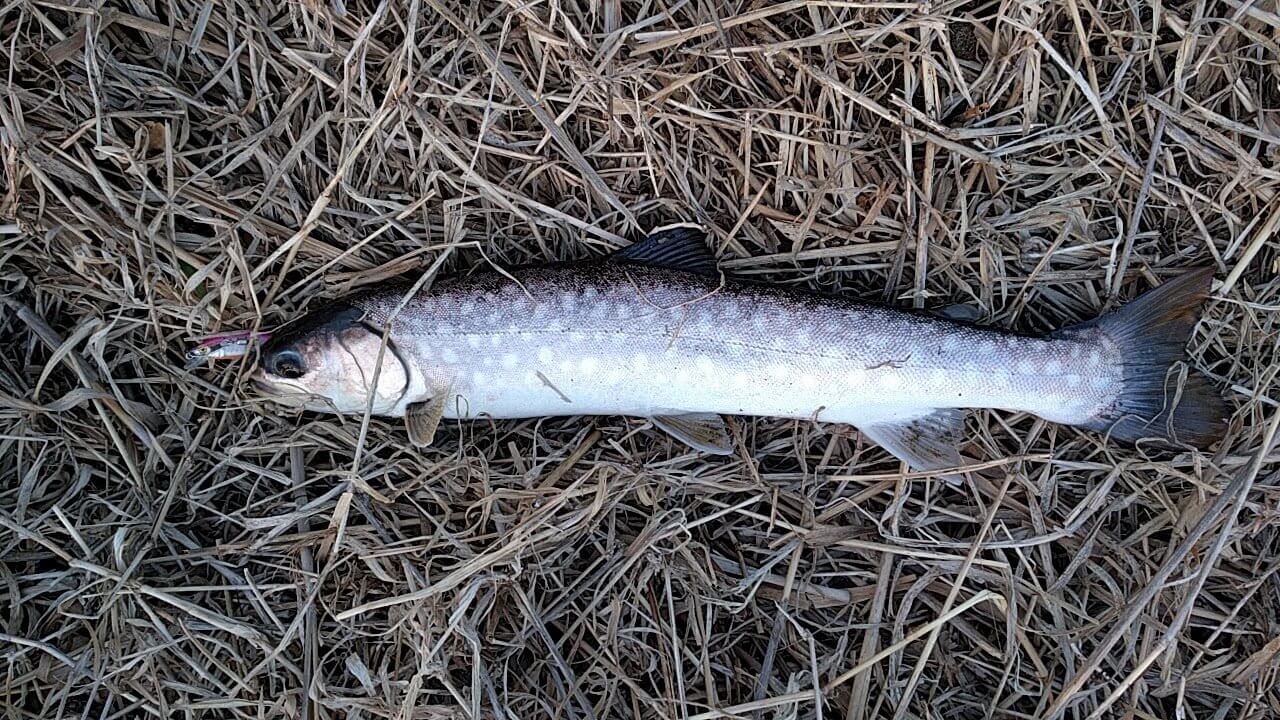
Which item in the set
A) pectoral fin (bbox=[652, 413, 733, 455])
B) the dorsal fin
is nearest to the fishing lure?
the dorsal fin

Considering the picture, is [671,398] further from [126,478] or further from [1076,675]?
[126,478]

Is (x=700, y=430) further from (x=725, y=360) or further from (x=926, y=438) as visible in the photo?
(x=926, y=438)

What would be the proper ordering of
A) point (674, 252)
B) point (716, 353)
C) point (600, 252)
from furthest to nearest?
point (600, 252), point (674, 252), point (716, 353)

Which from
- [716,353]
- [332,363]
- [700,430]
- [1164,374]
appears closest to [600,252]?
[716,353]

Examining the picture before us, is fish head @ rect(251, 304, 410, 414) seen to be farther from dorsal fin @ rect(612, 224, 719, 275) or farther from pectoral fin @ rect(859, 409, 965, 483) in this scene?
pectoral fin @ rect(859, 409, 965, 483)

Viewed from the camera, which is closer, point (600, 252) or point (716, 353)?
point (716, 353)

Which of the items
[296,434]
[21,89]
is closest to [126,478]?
[296,434]
